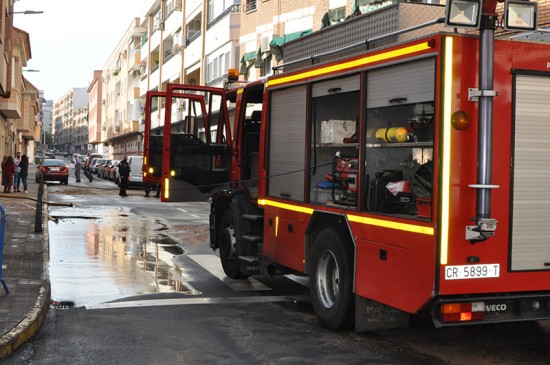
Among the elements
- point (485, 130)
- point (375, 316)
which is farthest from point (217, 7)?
point (485, 130)

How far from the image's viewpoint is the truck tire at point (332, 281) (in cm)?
706

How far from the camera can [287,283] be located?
10406 millimetres

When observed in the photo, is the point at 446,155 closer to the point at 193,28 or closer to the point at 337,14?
the point at 337,14

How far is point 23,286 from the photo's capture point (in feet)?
29.4

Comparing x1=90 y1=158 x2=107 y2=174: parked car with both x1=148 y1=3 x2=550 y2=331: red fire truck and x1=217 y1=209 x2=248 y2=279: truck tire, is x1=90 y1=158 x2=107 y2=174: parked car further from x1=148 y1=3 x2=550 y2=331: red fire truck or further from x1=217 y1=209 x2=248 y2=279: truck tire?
x1=148 y1=3 x2=550 y2=331: red fire truck

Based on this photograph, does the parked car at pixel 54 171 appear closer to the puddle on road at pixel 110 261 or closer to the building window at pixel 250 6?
the building window at pixel 250 6

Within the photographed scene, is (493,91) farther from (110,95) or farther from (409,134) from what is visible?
(110,95)

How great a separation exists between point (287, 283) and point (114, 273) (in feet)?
8.61

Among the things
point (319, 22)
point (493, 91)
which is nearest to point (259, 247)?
point (493, 91)

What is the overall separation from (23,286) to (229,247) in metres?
2.84

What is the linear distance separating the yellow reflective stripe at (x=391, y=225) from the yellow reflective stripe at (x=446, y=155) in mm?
133

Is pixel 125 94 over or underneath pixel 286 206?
over

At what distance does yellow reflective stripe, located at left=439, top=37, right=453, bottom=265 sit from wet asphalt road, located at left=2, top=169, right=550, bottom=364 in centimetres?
121

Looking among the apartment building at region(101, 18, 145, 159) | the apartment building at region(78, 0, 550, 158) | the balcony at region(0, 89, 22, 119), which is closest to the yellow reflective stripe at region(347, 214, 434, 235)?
the apartment building at region(78, 0, 550, 158)
